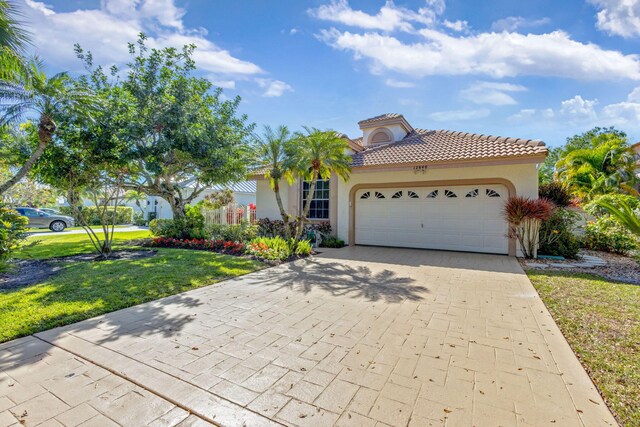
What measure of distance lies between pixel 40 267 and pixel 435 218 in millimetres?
12999

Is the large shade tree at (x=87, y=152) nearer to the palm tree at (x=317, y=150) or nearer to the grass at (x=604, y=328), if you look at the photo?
the palm tree at (x=317, y=150)

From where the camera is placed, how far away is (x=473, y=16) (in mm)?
9125

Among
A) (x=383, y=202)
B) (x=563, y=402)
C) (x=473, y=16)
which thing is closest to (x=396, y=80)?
(x=473, y=16)

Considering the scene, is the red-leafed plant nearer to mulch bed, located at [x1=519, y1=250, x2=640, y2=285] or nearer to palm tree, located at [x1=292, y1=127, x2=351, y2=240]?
mulch bed, located at [x1=519, y1=250, x2=640, y2=285]

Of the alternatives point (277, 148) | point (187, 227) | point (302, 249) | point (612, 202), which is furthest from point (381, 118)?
point (187, 227)

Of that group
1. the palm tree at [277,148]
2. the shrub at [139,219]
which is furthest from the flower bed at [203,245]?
the shrub at [139,219]

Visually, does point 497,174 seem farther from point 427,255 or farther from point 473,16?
point 473,16

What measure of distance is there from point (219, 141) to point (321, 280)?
27.5ft

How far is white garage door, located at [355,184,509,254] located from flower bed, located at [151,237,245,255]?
536cm

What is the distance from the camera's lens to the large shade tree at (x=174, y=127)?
11.0 metres

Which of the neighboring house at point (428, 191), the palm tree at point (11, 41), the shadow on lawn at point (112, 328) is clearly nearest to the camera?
the shadow on lawn at point (112, 328)

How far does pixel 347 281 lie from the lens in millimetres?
7109

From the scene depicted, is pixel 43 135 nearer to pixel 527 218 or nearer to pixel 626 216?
pixel 527 218

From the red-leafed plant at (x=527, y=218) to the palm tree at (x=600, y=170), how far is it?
656 cm
